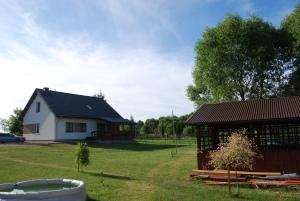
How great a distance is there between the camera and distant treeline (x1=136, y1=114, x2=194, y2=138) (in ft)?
264

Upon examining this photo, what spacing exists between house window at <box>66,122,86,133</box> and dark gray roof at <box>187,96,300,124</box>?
2827cm

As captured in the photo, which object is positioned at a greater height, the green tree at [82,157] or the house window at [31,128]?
the house window at [31,128]

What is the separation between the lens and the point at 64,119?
4856 centimetres

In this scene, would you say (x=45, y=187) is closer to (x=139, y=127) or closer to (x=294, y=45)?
(x=294, y=45)

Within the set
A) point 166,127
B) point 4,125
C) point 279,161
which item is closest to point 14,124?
point 4,125

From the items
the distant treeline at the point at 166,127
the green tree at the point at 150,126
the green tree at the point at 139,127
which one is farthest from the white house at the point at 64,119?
the green tree at the point at 150,126

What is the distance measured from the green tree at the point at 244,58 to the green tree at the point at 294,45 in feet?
2.64

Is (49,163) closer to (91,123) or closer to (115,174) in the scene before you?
(115,174)

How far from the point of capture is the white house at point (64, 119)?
158 feet

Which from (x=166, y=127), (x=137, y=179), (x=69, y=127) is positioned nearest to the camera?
(x=137, y=179)

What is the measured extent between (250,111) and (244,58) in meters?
24.1

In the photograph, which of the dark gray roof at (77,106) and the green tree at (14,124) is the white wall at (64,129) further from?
the green tree at (14,124)

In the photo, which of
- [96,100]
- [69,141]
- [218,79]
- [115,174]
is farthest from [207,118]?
[96,100]

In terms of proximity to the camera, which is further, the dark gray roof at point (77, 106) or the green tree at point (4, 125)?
the green tree at point (4, 125)
